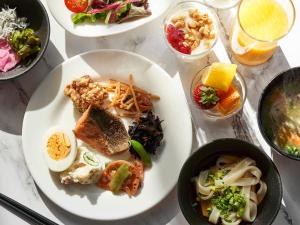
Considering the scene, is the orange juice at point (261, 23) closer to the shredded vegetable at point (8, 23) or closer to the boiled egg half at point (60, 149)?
the boiled egg half at point (60, 149)

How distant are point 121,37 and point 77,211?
82 centimetres

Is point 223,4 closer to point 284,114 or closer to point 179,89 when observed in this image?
point 179,89

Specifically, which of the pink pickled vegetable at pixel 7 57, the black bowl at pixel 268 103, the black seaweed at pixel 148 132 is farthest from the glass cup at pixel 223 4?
the pink pickled vegetable at pixel 7 57

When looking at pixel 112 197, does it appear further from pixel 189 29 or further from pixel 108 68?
pixel 189 29

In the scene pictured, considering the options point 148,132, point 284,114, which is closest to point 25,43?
point 148,132

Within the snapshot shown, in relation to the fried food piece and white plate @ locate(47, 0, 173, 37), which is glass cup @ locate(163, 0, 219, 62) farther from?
the fried food piece

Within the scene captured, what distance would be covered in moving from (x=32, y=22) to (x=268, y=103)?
1137mm

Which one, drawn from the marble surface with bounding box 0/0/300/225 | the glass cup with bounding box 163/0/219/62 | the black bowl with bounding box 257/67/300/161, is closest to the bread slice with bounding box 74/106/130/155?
the marble surface with bounding box 0/0/300/225

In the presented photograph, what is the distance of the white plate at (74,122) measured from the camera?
2.54 metres

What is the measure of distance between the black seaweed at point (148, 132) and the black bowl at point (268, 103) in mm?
448

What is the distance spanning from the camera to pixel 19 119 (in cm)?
270

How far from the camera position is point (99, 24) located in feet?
8.65

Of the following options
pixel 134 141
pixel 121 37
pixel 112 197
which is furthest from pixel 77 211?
pixel 121 37

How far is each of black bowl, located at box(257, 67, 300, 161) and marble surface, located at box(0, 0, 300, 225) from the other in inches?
5.1
